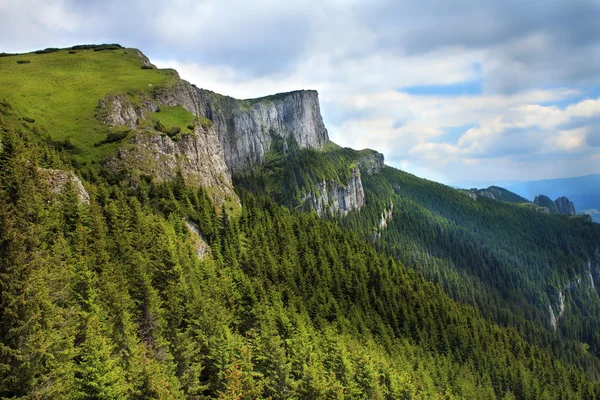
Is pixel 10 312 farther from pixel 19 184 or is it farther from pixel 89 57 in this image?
pixel 89 57

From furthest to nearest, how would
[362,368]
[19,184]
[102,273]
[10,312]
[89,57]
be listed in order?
1. [89,57]
2. [362,368]
3. [102,273]
4. [19,184]
5. [10,312]

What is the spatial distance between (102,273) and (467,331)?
106 meters

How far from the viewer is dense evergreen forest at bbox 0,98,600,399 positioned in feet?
74.0

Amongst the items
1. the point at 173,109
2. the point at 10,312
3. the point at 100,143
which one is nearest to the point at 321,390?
the point at 10,312

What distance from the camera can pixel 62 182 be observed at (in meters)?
53.3

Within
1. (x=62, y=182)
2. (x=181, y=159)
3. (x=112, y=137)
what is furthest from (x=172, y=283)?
(x=112, y=137)

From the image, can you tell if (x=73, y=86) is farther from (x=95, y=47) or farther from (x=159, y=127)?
(x=95, y=47)

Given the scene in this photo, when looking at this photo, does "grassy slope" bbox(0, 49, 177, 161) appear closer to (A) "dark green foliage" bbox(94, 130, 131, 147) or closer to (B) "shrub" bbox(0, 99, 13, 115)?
(A) "dark green foliage" bbox(94, 130, 131, 147)

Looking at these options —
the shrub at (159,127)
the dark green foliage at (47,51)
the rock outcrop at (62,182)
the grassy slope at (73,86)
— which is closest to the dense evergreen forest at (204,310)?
the rock outcrop at (62,182)

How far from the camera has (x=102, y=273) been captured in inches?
1492

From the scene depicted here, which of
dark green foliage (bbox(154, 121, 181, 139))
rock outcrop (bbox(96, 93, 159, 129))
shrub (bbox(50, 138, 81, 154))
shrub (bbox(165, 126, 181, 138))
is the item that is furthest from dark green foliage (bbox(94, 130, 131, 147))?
shrub (bbox(165, 126, 181, 138))

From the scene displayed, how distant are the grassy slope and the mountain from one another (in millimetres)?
609

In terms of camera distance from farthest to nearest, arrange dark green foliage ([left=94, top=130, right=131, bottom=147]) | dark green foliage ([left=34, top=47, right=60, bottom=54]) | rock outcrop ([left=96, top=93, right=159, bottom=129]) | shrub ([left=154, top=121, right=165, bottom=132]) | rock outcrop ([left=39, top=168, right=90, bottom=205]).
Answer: dark green foliage ([left=34, top=47, right=60, bottom=54]) < shrub ([left=154, top=121, right=165, bottom=132]) < rock outcrop ([left=96, top=93, right=159, bottom=129]) < dark green foliage ([left=94, top=130, right=131, bottom=147]) < rock outcrop ([left=39, top=168, right=90, bottom=205])

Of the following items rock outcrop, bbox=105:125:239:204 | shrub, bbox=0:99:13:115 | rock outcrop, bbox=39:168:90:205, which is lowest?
rock outcrop, bbox=39:168:90:205
